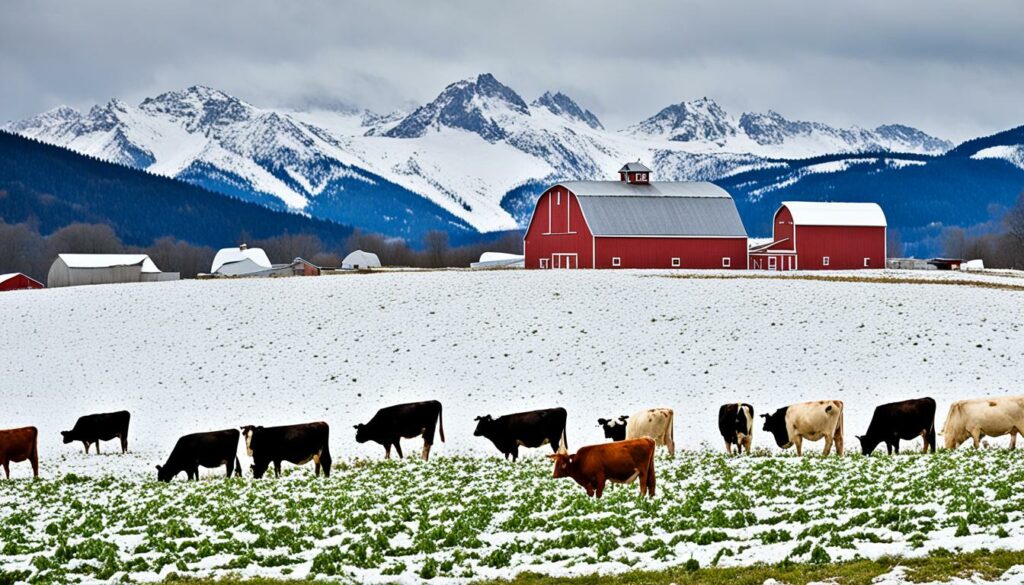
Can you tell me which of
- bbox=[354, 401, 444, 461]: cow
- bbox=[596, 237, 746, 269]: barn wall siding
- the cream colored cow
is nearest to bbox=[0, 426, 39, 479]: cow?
bbox=[354, 401, 444, 461]: cow

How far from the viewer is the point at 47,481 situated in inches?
989

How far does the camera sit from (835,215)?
8675cm

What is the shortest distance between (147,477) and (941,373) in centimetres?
2681

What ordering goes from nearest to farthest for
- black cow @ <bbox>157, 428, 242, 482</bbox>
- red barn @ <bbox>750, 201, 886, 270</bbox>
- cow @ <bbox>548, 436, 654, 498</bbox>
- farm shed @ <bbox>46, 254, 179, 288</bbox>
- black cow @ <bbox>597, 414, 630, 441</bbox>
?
cow @ <bbox>548, 436, 654, 498</bbox>, black cow @ <bbox>157, 428, 242, 482</bbox>, black cow @ <bbox>597, 414, 630, 441</bbox>, red barn @ <bbox>750, 201, 886, 270</bbox>, farm shed @ <bbox>46, 254, 179, 288</bbox>

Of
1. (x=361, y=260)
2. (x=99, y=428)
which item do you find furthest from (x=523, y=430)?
(x=361, y=260)

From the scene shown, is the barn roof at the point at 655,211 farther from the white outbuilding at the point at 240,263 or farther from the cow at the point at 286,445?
the white outbuilding at the point at 240,263

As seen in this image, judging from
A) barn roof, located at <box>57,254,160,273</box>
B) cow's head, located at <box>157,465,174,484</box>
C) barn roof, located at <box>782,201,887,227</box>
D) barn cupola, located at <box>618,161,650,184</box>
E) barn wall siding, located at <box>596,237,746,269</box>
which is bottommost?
cow's head, located at <box>157,465,174,484</box>

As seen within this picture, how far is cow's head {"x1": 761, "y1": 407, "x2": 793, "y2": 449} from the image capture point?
89.9 ft

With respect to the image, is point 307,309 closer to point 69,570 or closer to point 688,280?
point 688,280

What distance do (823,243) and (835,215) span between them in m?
2.88

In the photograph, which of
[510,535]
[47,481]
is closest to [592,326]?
[47,481]

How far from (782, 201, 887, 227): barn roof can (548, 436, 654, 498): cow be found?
69182 mm

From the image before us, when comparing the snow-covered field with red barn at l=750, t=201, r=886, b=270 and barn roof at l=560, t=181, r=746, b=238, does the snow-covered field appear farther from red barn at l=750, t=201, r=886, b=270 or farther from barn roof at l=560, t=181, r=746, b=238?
red barn at l=750, t=201, r=886, b=270

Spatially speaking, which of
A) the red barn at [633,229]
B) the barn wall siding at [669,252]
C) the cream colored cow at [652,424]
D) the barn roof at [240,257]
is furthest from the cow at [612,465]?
the barn roof at [240,257]
